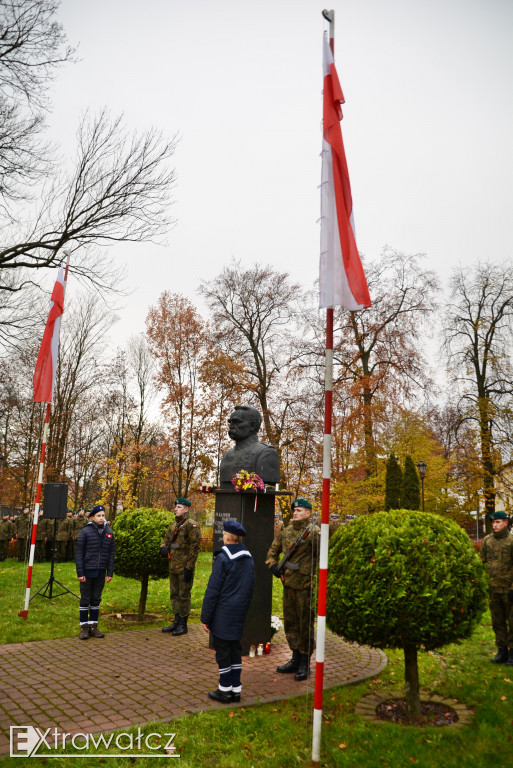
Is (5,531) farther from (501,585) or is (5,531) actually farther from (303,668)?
(501,585)

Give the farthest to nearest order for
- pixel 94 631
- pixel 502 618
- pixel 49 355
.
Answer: pixel 49 355
pixel 94 631
pixel 502 618

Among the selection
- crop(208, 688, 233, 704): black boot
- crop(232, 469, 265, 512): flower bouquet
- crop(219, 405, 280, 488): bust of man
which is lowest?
crop(208, 688, 233, 704): black boot

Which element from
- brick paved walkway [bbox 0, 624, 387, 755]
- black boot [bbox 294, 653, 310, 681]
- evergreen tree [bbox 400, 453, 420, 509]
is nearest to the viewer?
brick paved walkway [bbox 0, 624, 387, 755]

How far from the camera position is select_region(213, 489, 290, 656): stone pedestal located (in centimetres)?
801

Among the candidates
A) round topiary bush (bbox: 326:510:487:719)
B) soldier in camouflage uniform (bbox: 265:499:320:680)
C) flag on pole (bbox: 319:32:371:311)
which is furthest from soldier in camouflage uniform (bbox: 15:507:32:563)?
flag on pole (bbox: 319:32:371:311)

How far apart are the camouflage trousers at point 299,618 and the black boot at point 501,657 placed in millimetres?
2700

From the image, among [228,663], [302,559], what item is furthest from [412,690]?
[302,559]

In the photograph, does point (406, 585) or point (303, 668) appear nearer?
point (406, 585)

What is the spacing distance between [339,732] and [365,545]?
1.68 m

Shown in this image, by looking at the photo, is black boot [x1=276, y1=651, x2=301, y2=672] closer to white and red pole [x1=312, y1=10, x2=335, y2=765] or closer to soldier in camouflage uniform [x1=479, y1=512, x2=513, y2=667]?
white and red pole [x1=312, y1=10, x2=335, y2=765]

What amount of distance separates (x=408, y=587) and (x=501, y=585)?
11.8 feet

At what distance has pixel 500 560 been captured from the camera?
26.0 ft

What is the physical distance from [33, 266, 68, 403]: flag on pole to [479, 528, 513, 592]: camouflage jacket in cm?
802

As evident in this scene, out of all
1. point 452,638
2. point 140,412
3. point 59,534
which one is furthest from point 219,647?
point 140,412
